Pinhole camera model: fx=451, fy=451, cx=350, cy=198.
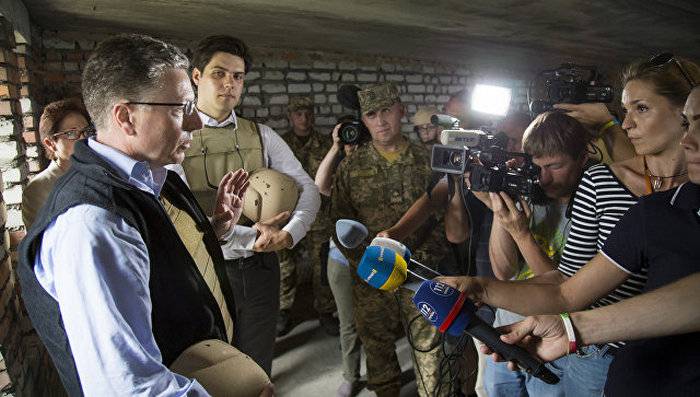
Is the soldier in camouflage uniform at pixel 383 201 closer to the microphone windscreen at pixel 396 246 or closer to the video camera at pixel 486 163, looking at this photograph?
the video camera at pixel 486 163

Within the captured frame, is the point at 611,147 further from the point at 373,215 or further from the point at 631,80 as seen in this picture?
the point at 373,215

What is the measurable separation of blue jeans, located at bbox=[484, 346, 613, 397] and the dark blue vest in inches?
52.5

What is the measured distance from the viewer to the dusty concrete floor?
3.16 metres

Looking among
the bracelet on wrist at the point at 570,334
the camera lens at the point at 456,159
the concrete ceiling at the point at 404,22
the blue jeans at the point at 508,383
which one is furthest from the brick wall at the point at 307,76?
the bracelet on wrist at the point at 570,334

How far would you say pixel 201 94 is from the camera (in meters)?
2.33

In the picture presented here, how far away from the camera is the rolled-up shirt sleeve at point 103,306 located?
3.17 feet

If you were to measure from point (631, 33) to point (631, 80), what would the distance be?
318 cm

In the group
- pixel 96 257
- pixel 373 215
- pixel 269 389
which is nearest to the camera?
pixel 96 257

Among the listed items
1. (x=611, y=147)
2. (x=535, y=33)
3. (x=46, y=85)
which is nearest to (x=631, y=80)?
(x=611, y=147)

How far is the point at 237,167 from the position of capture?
7.71 ft

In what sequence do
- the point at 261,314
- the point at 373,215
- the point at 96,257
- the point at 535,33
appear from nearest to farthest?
the point at 96,257 → the point at 261,314 → the point at 373,215 → the point at 535,33

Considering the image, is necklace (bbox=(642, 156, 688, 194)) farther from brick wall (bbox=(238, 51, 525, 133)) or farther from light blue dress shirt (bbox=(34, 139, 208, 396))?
brick wall (bbox=(238, 51, 525, 133))

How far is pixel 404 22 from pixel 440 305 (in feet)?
9.09

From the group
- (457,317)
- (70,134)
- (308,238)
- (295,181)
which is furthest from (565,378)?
(308,238)
